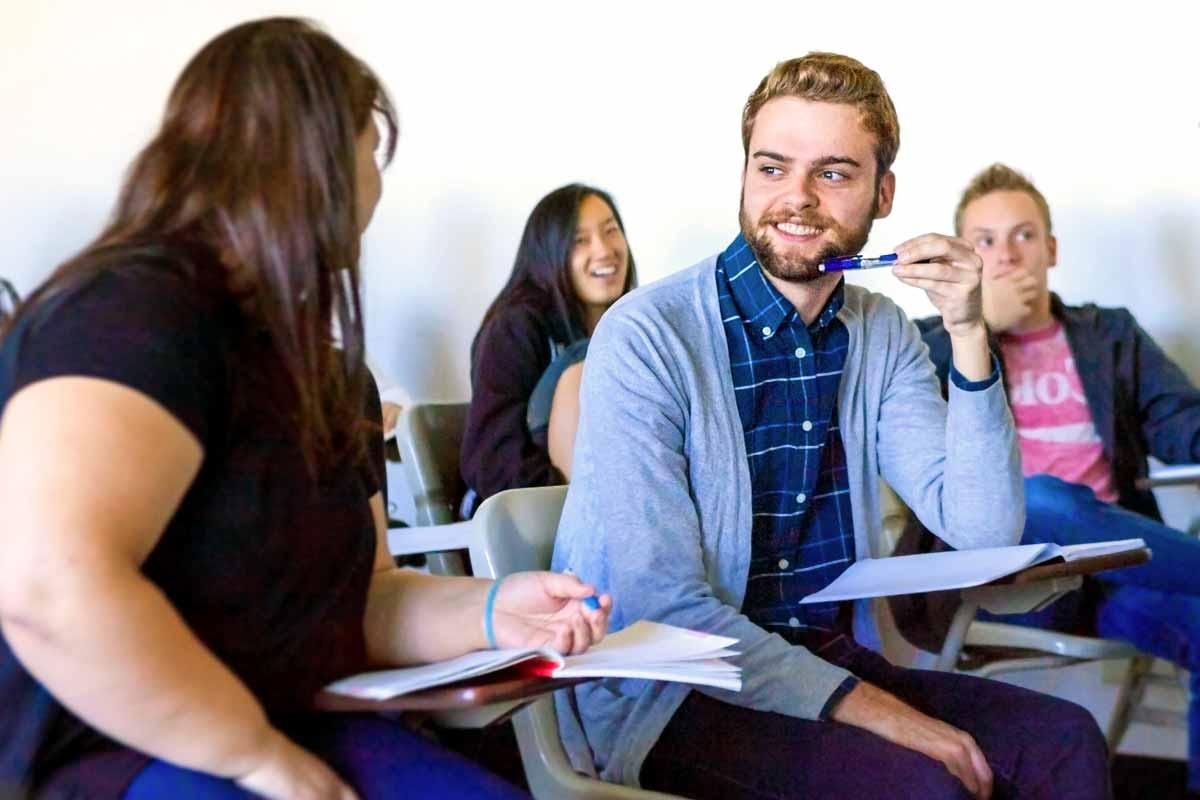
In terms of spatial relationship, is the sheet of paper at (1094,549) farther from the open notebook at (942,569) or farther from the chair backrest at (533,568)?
the chair backrest at (533,568)

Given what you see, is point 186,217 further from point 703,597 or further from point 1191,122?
point 1191,122

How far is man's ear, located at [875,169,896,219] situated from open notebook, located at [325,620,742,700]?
77 centimetres

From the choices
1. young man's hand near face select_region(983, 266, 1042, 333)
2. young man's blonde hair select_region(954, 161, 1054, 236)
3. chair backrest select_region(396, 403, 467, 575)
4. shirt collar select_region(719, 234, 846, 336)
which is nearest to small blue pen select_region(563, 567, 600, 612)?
shirt collar select_region(719, 234, 846, 336)

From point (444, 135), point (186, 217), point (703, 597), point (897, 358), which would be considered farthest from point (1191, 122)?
point (186, 217)

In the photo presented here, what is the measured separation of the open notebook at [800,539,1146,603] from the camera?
51.2 inches

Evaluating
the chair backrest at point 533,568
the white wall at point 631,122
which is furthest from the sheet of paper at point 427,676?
the white wall at point 631,122

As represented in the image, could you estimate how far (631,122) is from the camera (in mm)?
2955

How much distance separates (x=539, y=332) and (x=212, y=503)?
1.80 metres

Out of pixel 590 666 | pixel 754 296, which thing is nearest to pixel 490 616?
pixel 590 666

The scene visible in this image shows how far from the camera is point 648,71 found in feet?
9.59

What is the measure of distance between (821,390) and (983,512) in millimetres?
239

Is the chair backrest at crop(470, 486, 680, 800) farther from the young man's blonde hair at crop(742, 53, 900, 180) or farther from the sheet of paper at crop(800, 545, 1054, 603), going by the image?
the young man's blonde hair at crop(742, 53, 900, 180)

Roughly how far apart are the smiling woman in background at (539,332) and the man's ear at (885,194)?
61 centimetres

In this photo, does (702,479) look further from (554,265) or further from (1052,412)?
(554,265)
